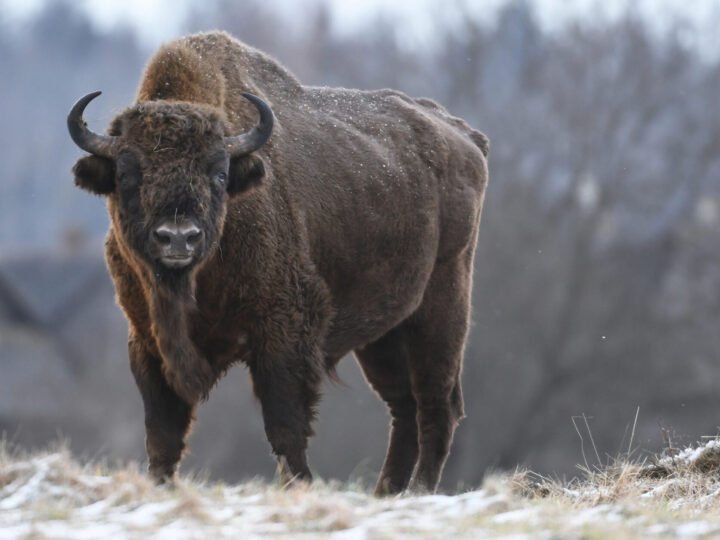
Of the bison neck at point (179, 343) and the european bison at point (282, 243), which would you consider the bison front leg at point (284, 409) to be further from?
the bison neck at point (179, 343)

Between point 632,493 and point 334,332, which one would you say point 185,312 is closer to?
point 334,332

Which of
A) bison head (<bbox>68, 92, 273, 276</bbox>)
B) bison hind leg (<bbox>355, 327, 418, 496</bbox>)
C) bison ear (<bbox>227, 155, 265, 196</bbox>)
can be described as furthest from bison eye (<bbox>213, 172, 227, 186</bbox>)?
bison hind leg (<bbox>355, 327, 418, 496</bbox>)

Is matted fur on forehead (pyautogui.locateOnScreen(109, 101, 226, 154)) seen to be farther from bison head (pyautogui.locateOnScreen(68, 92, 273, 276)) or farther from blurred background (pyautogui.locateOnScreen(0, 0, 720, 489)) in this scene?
blurred background (pyautogui.locateOnScreen(0, 0, 720, 489))

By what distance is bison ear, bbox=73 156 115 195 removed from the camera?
7270 millimetres

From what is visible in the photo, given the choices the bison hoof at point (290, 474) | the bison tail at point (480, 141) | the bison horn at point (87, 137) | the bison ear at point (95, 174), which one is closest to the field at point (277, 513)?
the bison hoof at point (290, 474)

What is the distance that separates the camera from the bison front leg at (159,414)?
7.67 meters

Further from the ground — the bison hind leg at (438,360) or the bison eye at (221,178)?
the bison eye at (221,178)

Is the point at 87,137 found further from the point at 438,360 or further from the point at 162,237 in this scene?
the point at 438,360

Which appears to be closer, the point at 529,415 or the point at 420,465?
the point at 420,465

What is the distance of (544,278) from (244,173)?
2419 centimetres

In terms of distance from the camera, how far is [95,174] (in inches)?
288

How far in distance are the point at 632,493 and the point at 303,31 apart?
108ft

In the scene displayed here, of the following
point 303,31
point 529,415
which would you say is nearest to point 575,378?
point 529,415

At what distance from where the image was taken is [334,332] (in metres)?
8.41
